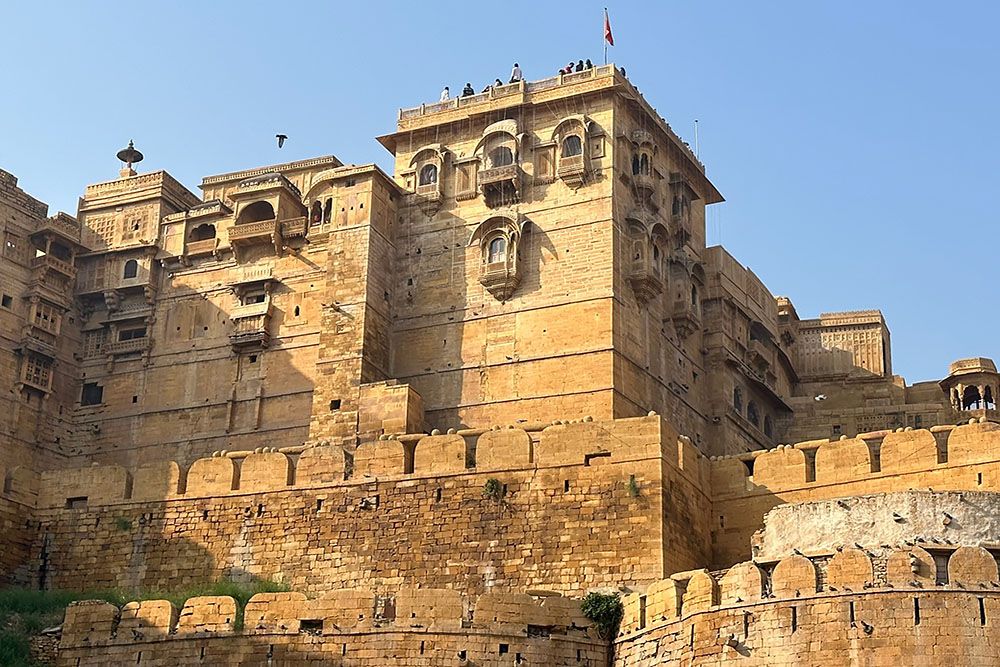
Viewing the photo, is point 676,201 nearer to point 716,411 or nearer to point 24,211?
point 716,411

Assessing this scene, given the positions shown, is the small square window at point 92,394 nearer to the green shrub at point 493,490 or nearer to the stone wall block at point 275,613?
the green shrub at point 493,490

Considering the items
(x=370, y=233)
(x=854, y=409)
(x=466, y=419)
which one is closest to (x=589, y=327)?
(x=466, y=419)

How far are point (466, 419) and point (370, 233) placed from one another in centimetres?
A: 530

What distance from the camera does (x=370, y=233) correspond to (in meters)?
39.1

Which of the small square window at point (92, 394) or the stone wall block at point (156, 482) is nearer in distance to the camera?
the stone wall block at point (156, 482)

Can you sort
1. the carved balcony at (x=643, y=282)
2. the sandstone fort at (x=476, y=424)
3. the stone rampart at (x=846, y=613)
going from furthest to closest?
the carved balcony at (x=643, y=282) → the sandstone fort at (x=476, y=424) → the stone rampart at (x=846, y=613)

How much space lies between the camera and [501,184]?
39375mm

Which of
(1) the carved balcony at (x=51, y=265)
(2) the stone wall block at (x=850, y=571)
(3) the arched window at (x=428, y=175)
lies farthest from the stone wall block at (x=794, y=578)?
(1) the carved balcony at (x=51, y=265)

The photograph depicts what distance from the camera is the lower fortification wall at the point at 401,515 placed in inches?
1097

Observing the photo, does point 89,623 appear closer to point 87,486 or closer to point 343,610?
point 343,610

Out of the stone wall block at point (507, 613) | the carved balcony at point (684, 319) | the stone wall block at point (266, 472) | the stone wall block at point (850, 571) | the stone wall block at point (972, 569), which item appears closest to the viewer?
the stone wall block at point (972, 569)

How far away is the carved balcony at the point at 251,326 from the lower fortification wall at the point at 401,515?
9.00 metres

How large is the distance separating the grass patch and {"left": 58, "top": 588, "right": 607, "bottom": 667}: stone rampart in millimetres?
482

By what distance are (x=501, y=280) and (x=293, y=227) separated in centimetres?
639
